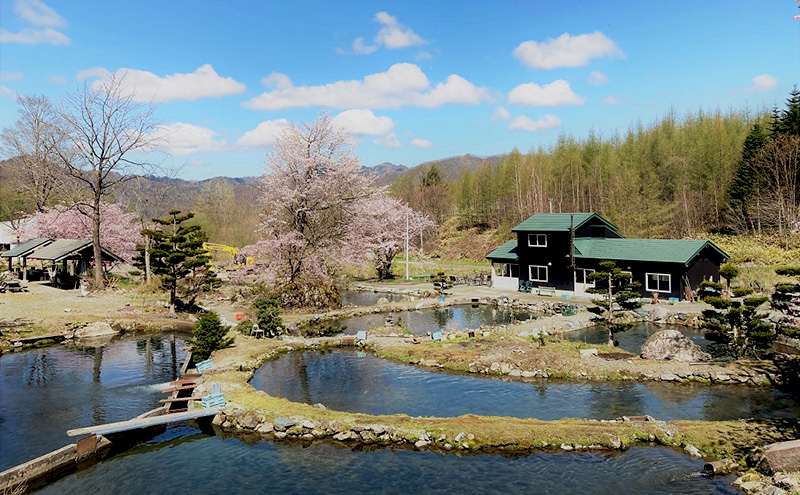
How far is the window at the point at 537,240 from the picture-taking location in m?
40.4

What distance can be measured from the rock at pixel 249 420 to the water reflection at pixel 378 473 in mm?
1108

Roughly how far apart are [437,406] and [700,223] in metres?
51.8

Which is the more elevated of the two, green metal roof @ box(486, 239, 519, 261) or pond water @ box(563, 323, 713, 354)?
green metal roof @ box(486, 239, 519, 261)

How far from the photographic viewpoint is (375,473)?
41.4ft

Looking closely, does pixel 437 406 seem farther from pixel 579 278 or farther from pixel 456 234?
pixel 456 234

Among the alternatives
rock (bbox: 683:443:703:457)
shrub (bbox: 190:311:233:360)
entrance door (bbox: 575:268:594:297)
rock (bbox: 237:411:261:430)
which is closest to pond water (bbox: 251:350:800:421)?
rock (bbox: 683:443:703:457)

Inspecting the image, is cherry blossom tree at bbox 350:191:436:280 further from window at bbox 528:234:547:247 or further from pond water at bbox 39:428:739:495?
pond water at bbox 39:428:739:495

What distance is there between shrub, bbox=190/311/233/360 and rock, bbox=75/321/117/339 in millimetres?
9095

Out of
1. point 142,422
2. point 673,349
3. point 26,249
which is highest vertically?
point 26,249

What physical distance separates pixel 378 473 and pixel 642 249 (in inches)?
1176

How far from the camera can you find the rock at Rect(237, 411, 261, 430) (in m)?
15.3

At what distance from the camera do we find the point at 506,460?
13.3m

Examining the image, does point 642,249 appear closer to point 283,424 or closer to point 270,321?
point 270,321

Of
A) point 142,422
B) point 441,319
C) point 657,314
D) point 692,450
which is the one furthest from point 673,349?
point 142,422
